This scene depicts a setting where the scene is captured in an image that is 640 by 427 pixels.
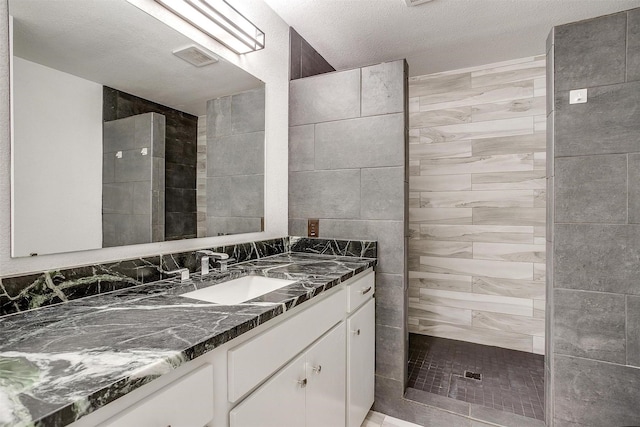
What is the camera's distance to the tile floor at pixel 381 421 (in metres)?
1.88

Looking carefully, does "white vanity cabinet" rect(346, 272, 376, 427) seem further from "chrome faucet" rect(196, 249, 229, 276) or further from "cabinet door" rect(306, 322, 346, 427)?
"chrome faucet" rect(196, 249, 229, 276)

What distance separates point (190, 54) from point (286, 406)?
153cm

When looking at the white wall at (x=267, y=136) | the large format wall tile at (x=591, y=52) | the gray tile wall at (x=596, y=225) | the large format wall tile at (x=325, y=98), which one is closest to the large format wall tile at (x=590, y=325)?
the gray tile wall at (x=596, y=225)

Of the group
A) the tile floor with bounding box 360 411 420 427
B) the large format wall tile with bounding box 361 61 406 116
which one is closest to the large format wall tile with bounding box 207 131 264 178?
the large format wall tile with bounding box 361 61 406 116

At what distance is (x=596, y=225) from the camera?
5.25ft

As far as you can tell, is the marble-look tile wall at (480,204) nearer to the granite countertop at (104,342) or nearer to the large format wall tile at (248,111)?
the large format wall tile at (248,111)

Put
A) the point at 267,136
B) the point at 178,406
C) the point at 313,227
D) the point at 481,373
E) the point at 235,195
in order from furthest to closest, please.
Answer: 1. the point at 481,373
2. the point at 313,227
3. the point at 267,136
4. the point at 235,195
5. the point at 178,406

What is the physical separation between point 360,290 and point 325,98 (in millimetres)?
1243

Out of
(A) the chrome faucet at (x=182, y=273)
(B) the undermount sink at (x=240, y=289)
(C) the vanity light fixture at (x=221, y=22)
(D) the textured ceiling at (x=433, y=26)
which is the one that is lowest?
(B) the undermount sink at (x=240, y=289)

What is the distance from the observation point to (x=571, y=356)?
165 centimetres

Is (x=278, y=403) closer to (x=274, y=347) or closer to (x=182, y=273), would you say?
(x=274, y=347)


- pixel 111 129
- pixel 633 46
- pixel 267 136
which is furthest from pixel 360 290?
pixel 633 46

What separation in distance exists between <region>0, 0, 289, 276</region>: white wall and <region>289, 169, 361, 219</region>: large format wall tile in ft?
0.30

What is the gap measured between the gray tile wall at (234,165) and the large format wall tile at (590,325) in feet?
5.57
